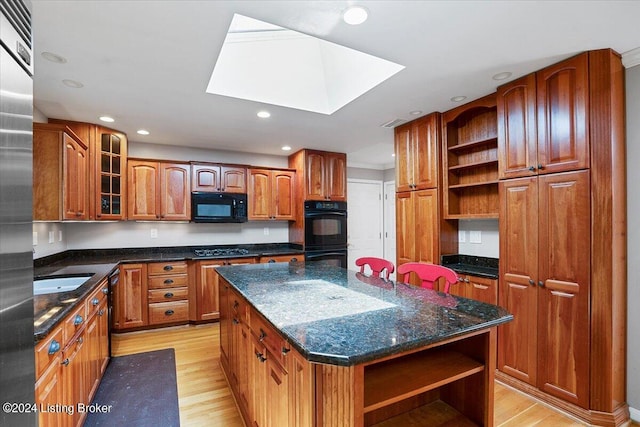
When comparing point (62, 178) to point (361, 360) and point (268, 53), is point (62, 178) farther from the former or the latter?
point (361, 360)

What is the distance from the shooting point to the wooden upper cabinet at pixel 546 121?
6.71 feet

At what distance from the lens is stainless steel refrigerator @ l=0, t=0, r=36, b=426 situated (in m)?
0.73

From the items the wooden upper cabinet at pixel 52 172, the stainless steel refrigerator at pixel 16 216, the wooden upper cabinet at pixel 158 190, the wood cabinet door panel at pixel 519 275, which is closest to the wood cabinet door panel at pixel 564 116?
the wood cabinet door panel at pixel 519 275

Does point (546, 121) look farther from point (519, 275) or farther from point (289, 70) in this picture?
point (289, 70)

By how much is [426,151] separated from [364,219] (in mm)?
2973

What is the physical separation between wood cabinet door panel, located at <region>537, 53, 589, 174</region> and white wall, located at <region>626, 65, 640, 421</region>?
0.32 meters

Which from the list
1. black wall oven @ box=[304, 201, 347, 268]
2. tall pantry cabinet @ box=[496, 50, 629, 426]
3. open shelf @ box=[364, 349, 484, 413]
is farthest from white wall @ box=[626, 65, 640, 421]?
black wall oven @ box=[304, 201, 347, 268]

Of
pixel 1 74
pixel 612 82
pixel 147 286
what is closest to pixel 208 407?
pixel 147 286

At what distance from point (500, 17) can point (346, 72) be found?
136cm

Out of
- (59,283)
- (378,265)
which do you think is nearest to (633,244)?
(378,265)

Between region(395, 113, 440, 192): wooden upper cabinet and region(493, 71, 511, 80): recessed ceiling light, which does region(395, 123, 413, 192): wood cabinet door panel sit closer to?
region(395, 113, 440, 192): wooden upper cabinet

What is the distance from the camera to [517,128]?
2416mm

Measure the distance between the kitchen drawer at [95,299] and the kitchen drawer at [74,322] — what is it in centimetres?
10

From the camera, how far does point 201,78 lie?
7.55 feet
